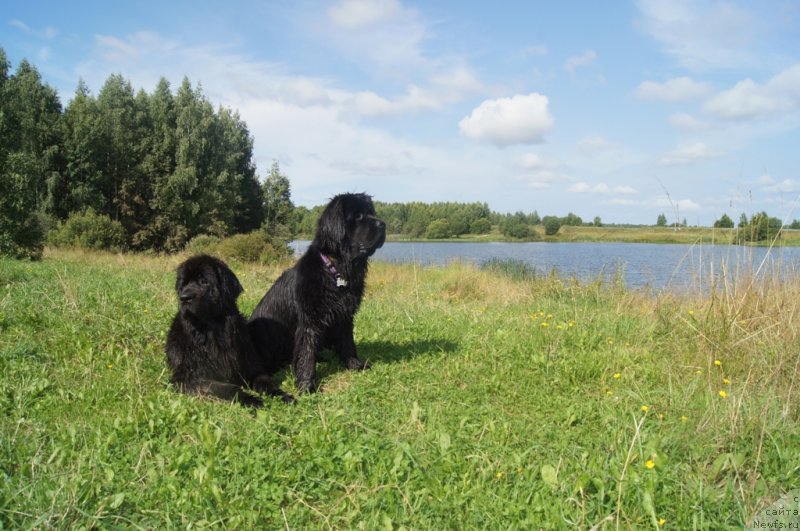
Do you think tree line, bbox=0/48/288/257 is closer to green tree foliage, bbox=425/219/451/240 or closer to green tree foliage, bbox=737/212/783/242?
green tree foliage, bbox=425/219/451/240

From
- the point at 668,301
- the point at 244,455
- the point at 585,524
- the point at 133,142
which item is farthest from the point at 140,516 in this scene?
the point at 133,142

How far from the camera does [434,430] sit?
3.41 meters

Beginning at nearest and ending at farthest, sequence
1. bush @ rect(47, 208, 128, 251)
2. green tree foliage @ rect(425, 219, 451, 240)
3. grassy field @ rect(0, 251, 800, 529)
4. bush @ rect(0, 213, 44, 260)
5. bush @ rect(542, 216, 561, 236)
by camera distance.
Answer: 1. grassy field @ rect(0, 251, 800, 529)
2. bush @ rect(0, 213, 44, 260)
3. bush @ rect(47, 208, 128, 251)
4. bush @ rect(542, 216, 561, 236)
5. green tree foliage @ rect(425, 219, 451, 240)

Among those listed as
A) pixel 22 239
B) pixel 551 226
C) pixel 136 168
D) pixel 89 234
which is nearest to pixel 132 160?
pixel 136 168

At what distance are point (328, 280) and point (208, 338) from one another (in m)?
1.19

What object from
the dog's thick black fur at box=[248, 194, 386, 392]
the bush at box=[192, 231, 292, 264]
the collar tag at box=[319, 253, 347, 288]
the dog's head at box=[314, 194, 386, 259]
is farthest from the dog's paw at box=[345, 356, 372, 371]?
the bush at box=[192, 231, 292, 264]

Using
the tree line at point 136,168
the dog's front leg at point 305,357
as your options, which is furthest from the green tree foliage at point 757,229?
the tree line at point 136,168

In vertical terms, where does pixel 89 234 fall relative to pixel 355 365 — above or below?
above

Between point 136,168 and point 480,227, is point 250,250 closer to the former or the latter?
point 136,168

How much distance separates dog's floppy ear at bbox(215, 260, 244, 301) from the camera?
4.28m

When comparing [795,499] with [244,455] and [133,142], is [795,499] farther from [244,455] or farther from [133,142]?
[133,142]

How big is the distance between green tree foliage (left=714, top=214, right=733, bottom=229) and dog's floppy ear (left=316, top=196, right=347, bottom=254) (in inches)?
181

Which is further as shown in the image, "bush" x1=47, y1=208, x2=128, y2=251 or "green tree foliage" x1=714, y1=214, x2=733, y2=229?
"bush" x1=47, y1=208, x2=128, y2=251

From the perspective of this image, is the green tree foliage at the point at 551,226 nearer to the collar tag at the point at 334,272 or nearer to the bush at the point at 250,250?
the bush at the point at 250,250
